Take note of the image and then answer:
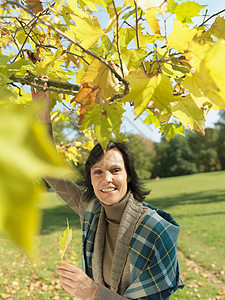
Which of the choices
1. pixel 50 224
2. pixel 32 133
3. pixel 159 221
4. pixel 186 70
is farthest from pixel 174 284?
pixel 50 224

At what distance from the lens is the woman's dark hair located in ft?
5.91

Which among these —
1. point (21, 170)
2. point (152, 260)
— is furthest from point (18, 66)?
point (152, 260)

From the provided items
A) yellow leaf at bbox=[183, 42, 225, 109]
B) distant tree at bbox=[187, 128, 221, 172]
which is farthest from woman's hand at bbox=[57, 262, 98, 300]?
distant tree at bbox=[187, 128, 221, 172]

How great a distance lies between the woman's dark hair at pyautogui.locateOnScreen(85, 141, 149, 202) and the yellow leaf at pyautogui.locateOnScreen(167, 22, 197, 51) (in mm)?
1174

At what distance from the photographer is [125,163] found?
6.34ft

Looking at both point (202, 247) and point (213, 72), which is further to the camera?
point (202, 247)

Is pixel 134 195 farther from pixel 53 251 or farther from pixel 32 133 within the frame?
pixel 53 251

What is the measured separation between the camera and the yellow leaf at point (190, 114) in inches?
28.7

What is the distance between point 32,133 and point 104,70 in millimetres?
614

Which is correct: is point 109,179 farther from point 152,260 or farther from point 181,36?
point 181,36

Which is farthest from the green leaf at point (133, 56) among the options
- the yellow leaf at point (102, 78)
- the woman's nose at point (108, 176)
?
the woman's nose at point (108, 176)

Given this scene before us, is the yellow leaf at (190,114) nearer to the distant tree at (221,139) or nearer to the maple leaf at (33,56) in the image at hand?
the maple leaf at (33,56)

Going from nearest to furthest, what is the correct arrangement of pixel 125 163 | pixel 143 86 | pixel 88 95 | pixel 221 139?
pixel 143 86, pixel 88 95, pixel 125 163, pixel 221 139

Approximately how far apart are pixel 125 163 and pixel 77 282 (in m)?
0.78
